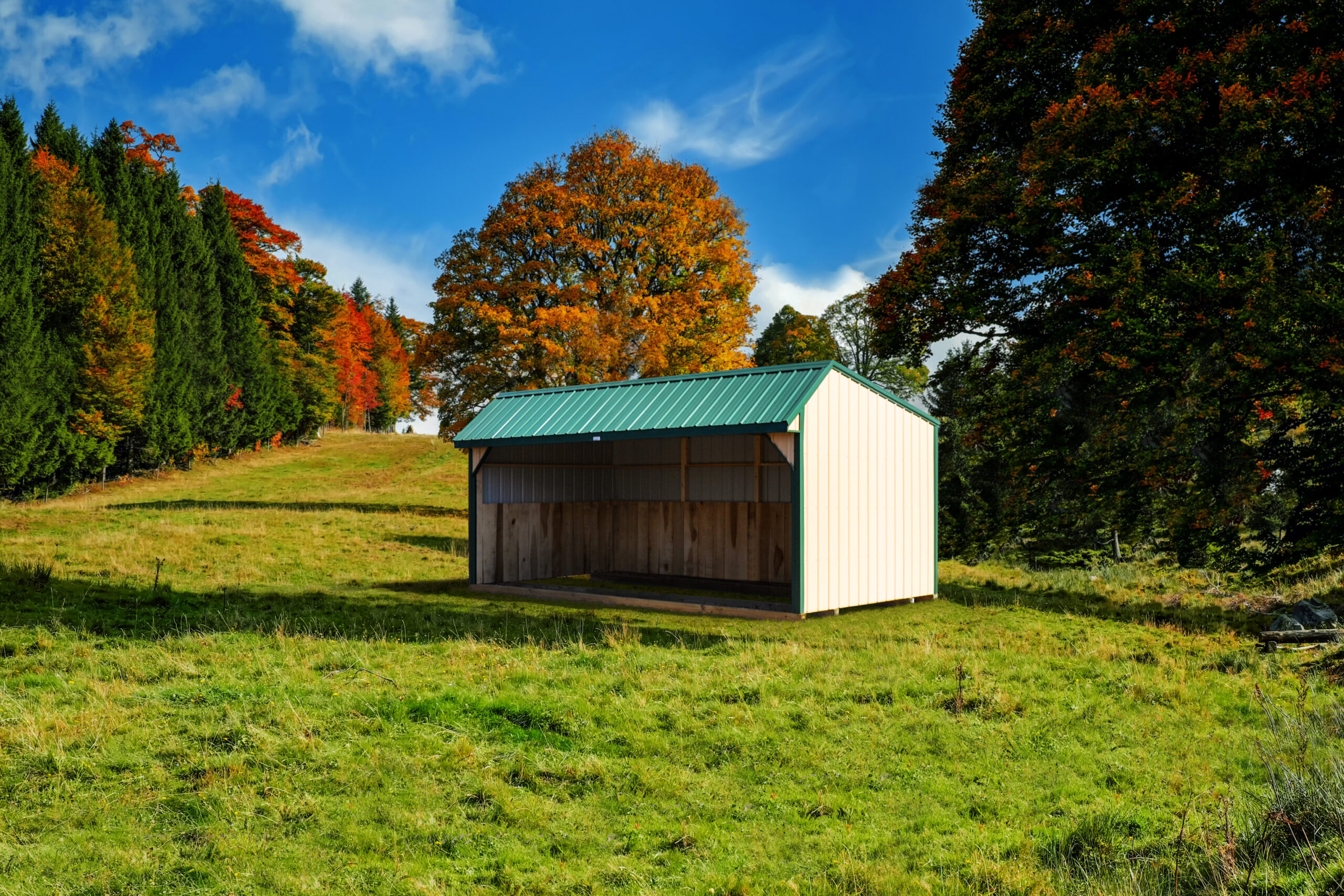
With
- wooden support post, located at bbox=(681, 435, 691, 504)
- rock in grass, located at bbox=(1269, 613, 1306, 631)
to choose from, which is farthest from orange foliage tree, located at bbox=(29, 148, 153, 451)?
rock in grass, located at bbox=(1269, 613, 1306, 631)

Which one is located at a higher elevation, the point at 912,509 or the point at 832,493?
the point at 832,493

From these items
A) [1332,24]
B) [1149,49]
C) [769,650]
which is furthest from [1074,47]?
[769,650]

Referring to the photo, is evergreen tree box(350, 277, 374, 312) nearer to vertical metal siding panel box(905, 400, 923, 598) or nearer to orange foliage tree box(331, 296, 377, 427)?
orange foliage tree box(331, 296, 377, 427)

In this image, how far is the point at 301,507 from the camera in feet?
107

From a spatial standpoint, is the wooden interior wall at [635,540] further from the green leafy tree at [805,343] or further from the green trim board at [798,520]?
the green leafy tree at [805,343]

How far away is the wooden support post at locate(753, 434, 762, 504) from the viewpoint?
19.4m

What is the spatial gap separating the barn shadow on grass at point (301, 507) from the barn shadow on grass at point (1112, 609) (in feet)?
64.9

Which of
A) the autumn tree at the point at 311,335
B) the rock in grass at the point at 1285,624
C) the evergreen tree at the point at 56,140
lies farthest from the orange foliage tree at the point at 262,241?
the rock in grass at the point at 1285,624

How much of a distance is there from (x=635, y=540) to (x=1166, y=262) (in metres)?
12.1

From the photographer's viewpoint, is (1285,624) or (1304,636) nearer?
(1304,636)

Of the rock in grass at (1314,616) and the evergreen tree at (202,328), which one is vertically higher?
the evergreen tree at (202,328)

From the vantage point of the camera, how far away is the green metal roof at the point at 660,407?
15055 millimetres

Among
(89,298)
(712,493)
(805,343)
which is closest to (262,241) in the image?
(89,298)

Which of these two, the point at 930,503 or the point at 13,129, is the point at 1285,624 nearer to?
the point at 930,503
